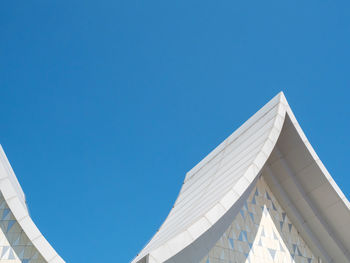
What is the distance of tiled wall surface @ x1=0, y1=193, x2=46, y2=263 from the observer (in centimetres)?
1304

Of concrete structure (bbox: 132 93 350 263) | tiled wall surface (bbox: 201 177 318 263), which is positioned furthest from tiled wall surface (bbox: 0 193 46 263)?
tiled wall surface (bbox: 201 177 318 263)

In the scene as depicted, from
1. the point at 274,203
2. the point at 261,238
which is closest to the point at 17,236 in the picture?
the point at 261,238

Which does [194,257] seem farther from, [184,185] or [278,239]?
[184,185]

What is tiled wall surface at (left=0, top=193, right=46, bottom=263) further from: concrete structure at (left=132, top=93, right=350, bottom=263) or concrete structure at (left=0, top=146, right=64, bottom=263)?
concrete structure at (left=132, top=93, right=350, bottom=263)

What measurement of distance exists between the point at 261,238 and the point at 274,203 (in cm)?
176

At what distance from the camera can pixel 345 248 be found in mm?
15422

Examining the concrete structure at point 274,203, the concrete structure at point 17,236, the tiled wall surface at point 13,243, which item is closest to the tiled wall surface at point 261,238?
the concrete structure at point 274,203

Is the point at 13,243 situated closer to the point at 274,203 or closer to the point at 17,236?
the point at 17,236

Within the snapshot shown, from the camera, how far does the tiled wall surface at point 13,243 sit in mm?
13043

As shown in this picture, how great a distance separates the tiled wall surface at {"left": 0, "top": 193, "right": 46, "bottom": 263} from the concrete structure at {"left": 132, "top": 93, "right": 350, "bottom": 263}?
10.6 feet

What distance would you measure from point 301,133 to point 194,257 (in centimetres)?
567

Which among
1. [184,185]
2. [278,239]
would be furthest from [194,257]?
[184,185]

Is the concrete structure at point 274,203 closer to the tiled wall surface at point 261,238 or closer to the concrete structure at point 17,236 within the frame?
the tiled wall surface at point 261,238

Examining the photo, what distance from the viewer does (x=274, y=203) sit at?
51.2 feet
